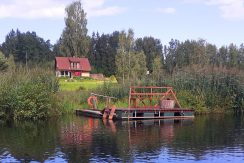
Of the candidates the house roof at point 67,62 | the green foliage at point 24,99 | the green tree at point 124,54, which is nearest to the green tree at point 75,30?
the house roof at point 67,62

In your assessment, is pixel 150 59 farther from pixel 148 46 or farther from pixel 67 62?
pixel 67 62

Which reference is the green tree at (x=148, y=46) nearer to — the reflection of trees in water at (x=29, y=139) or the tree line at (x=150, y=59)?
the tree line at (x=150, y=59)

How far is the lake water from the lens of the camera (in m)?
19.6

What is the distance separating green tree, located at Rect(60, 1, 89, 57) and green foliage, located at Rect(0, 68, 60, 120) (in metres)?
53.6

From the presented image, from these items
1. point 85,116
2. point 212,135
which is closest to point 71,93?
point 85,116

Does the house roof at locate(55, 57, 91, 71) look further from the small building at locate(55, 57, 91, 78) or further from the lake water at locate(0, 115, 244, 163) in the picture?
the lake water at locate(0, 115, 244, 163)

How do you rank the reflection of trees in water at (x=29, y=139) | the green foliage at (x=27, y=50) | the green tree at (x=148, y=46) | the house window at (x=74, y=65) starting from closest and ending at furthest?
the reflection of trees in water at (x=29, y=139) → the house window at (x=74, y=65) → the green tree at (x=148, y=46) → the green foliage at (x=27, y=50)

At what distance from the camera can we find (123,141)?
24359 millimetres

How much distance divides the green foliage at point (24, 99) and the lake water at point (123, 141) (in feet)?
6.23

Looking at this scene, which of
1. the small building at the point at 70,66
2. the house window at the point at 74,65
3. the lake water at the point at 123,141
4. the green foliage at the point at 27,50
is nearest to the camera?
the lake water at the point at 123,141

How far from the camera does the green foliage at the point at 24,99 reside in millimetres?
35281

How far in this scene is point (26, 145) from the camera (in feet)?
76.6

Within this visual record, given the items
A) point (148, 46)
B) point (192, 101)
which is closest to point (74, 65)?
point (148, 46)

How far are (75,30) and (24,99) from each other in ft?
191
